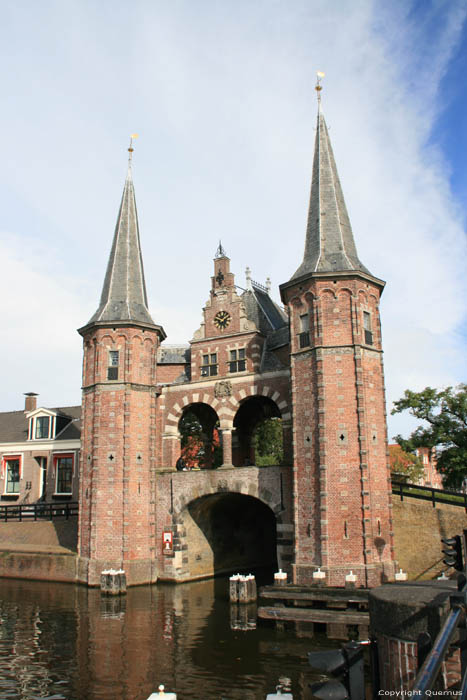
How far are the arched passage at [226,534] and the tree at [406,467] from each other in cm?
873

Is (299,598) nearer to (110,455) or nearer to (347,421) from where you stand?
(347,421)

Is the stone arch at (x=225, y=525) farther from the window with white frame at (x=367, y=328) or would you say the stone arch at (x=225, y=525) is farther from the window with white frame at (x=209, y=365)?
the window with white frame at (x=367, y=328)

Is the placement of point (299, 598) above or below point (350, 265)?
below

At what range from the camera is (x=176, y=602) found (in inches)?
863

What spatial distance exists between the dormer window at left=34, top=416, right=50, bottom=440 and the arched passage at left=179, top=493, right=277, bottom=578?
1693 cm

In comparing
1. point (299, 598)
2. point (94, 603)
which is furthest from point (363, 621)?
point (94, 603)

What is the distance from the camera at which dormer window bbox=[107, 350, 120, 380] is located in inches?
1094

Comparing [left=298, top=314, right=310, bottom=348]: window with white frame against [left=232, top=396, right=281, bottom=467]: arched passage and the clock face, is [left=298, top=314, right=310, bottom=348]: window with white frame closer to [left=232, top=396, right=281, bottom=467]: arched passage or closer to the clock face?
the clock face

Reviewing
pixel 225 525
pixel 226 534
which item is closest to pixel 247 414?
pixel 225 525

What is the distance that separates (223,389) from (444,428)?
13045mm

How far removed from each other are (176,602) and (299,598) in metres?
6.59

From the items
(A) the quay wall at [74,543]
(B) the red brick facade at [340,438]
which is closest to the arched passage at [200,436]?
(A) the quay wall at [74,543]

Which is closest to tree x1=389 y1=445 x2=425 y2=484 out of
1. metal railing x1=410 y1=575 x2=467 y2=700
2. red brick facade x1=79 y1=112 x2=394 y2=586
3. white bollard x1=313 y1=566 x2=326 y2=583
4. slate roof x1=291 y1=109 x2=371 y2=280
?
red brick facade x1=79 y1=112 x2=394 y2=586

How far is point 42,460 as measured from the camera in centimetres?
4094
